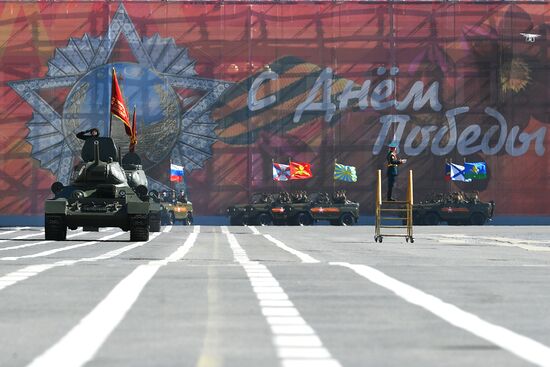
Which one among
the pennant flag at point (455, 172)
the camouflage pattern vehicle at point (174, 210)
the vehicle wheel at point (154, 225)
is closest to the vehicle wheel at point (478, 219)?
the pennant flag at point (455, 172)

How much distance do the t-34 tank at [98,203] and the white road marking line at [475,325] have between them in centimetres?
2081

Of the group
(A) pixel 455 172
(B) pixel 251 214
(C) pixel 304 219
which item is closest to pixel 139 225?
(C) pixel 304 219

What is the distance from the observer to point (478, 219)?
7969 centimetres

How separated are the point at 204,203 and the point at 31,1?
19.1 m

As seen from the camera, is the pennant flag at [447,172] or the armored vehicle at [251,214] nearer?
the armored vehicle at [251,214]

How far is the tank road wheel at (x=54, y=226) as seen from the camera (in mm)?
37219

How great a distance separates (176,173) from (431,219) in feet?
64.9

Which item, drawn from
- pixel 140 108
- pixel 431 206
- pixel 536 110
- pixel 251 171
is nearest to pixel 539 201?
pixel 536 110

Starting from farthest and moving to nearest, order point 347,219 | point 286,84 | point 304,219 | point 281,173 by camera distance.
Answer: point 286,84, point 281,173, point 304,219, point 347,219

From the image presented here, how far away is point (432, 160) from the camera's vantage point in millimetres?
91188

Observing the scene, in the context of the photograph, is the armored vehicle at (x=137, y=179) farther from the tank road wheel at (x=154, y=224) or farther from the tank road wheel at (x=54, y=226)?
the tank road wheel at (x=54, y=226)

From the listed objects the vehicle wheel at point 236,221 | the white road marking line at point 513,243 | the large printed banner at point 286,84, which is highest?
the large printed banner at point 286,84

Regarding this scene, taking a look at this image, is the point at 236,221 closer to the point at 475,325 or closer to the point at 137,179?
the point at 137,179

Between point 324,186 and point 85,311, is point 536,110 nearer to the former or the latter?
point 324,186
